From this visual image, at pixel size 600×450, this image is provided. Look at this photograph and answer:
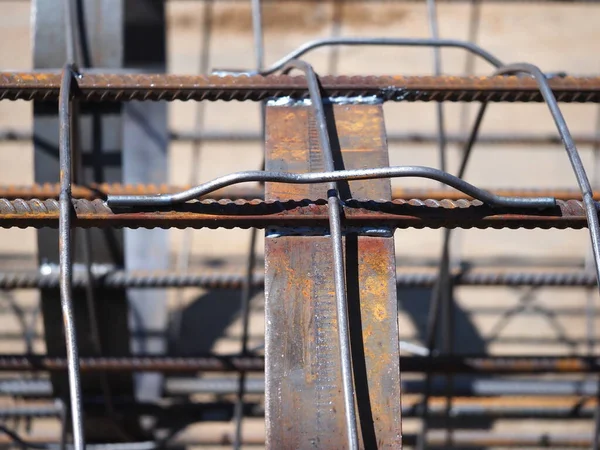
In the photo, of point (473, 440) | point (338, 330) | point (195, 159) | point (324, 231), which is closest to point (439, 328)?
point (473, 440)

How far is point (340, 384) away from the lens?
1.50m

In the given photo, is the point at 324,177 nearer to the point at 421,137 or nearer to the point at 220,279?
the point at 220,279

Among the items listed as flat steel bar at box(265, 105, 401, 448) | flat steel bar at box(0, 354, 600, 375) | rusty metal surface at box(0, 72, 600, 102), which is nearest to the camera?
flat steel bar at box(265, 105, 401, 448)

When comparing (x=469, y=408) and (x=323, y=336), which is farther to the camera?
(x=469, y=408)

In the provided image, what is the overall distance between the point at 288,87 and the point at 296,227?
456 millimetres

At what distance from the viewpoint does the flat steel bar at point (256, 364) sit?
266cm

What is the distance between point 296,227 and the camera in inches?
63.7

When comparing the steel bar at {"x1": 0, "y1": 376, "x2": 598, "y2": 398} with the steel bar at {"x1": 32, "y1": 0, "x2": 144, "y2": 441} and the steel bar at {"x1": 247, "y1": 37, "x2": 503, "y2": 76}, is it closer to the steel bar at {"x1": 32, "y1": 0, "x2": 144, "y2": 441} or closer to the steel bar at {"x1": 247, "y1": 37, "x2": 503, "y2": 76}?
the steel bar at {"x1": 32, "y1": 0, "x2": 144, "y2": 441}

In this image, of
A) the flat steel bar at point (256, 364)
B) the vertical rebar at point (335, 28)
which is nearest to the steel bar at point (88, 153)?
the flat steel bar at point (256, 364)

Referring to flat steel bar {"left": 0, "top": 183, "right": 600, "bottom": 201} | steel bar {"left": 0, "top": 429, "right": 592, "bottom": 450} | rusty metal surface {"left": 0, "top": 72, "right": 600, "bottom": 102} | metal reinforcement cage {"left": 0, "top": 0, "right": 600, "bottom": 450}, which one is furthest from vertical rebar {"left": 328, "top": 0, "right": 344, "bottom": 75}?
rusty metal surface {"left": 0, "top": 72, "right": 600, "bottom": 102}

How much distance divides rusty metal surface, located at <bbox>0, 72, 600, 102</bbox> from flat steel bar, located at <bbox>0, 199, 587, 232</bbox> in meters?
0.39

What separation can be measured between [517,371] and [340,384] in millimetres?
1504

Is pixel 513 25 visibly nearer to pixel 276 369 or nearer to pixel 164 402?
pixel 164 402

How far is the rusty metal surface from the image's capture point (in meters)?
1.85
